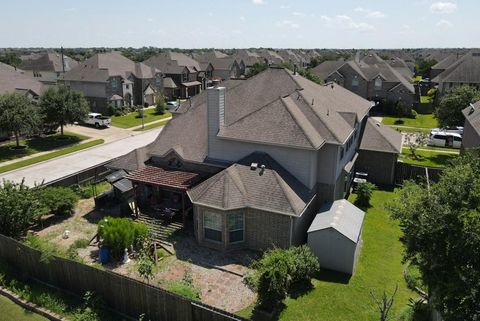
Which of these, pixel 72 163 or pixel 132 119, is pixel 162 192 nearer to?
pixel 72 163

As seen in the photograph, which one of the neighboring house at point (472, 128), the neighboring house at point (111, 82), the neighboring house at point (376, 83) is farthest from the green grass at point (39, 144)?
the neighboring house at point (376, 83)

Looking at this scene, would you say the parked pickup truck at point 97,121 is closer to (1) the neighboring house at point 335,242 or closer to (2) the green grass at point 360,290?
(1) the neighboring house at point 335,242

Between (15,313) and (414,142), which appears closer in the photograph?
(15,313)

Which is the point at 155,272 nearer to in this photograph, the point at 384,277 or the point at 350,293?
the point at 350,293

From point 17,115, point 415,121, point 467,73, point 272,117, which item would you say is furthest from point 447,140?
point 17,115

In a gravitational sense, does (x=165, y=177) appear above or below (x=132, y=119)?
above

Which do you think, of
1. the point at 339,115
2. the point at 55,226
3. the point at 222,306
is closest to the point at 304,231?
the point at 222,306
